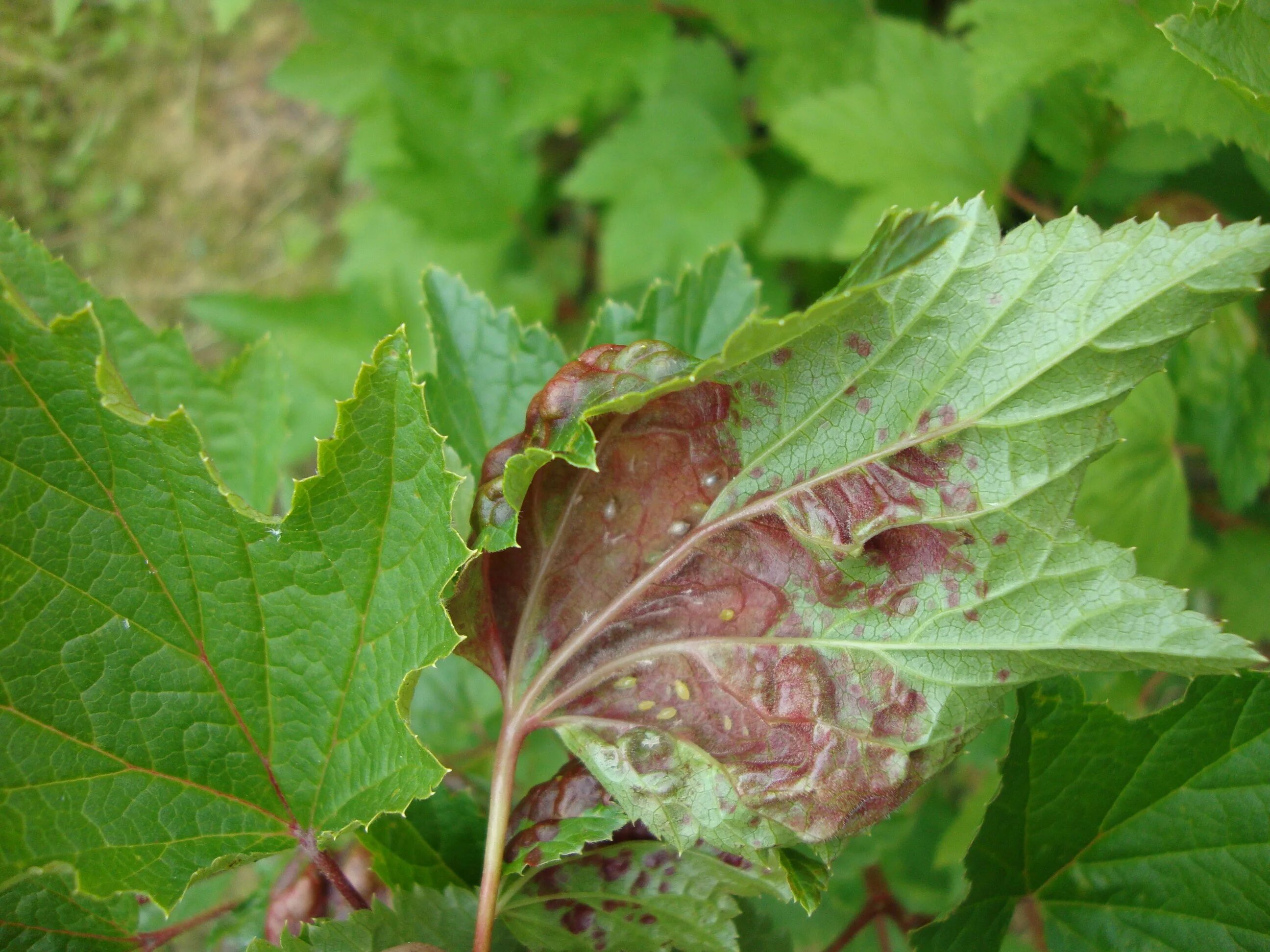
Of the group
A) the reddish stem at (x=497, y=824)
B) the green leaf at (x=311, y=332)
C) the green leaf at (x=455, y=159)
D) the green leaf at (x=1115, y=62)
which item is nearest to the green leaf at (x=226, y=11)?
the green leaf at (x=455, y=159)

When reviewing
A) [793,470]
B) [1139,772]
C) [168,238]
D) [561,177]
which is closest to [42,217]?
[168,238]

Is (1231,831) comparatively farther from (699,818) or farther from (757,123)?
(757,123)

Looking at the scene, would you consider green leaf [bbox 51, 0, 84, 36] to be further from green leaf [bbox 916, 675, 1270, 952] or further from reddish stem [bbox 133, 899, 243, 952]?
green leaf [bbox 916, 675, 1270, 952]

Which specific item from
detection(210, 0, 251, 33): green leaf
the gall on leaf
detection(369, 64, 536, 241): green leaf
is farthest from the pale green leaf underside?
detection(369, 64, 536, 241): green leaf

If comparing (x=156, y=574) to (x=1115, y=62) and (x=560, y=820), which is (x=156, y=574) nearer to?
(x=560, y=820)

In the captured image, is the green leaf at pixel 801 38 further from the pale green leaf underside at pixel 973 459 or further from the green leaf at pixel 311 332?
the pale green leaf underside at pixel 973 459

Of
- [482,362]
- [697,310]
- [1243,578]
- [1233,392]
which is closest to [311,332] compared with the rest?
[482,362]
